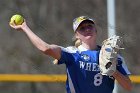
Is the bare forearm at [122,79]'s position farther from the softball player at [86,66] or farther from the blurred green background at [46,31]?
the blurred green background at [46,31]

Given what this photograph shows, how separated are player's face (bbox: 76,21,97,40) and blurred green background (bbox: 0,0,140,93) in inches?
283

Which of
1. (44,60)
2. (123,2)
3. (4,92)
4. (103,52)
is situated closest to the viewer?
(103,52)

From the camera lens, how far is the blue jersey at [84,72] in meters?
3.67

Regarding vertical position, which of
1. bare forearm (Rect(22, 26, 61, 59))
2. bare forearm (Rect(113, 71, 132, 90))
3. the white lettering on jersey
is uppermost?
bare forearm (Rect(22, 26, 61, 59))

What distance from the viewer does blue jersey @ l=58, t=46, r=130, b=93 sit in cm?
367

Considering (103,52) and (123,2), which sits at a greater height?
(123,2)

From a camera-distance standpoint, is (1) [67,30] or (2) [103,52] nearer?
(2) [103,52]

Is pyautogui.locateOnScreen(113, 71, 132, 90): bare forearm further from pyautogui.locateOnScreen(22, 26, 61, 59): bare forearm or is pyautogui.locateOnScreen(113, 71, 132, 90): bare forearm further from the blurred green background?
the blurred green background

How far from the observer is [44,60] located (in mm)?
11922

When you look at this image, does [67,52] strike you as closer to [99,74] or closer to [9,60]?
[99,74]

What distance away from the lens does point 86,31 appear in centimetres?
363

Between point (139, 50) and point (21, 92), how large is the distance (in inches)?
113

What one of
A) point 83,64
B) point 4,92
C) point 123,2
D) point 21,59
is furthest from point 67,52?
point 123,2

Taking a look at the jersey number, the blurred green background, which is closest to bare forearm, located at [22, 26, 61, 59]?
the jersey number
